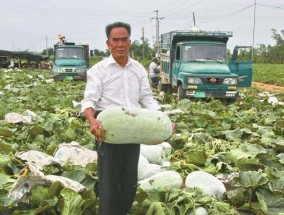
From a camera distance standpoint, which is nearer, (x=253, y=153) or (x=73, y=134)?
(x=253, y=153)

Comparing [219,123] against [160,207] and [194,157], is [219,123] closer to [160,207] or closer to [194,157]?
[194,157]

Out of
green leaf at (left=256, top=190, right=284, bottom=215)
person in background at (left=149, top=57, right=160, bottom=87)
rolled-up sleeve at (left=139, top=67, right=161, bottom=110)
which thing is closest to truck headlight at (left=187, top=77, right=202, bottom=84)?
person in background at (left=149, top=57, right=160, bottom=87)

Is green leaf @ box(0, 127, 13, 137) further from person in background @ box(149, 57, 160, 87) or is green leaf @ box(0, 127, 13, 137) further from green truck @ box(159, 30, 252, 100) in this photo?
person in background @ box(149, 57, 160, 87)

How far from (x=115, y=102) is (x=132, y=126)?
0.36m

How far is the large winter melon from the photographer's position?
3150 millimetres

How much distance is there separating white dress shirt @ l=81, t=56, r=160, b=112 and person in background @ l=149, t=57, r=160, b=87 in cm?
1579

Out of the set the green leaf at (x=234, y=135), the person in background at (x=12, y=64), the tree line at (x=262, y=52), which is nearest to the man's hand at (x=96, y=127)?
the green leaf at (x=234, y=135)

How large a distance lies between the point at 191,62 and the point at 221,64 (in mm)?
873

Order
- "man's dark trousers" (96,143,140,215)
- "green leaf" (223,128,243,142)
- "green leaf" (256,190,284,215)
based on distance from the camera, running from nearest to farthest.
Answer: "man's dark trousers" (96,143,140,215) → "green leaf" (256,190,284,215) → "green leaf" (223,128,243,142)

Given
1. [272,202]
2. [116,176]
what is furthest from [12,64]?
[116,176]

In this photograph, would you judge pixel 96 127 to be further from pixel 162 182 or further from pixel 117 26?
A: pixel 162 182

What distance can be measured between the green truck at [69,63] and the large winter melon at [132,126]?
18159 millimetres

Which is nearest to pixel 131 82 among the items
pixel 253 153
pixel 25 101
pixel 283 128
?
pixel 253 153

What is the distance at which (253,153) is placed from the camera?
17.8ft
